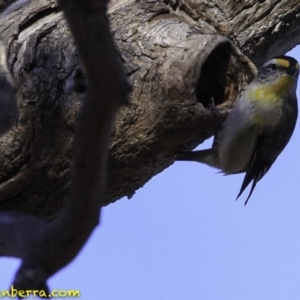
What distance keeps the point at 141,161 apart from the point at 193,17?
2.79ft

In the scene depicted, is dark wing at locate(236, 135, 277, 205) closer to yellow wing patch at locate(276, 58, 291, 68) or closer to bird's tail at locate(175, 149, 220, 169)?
bird's tail at locate(175, 149, 220, 169)

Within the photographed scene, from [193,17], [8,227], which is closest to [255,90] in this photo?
[193,17]

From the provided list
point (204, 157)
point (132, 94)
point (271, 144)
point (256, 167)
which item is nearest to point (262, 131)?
point (271, 144)

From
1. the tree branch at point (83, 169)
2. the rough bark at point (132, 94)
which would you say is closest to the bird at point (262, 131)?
the rough bark at point (132, 94)

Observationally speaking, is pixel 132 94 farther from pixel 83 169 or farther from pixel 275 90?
pixel 83 169

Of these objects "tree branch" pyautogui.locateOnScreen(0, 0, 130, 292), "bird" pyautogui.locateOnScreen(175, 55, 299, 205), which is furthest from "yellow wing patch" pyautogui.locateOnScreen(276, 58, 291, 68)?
"tree branch" pyautogui.locateOnScreen(0, 0, 130, 292)

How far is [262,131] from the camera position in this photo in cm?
379

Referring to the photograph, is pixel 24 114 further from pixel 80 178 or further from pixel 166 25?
pixel 80 178

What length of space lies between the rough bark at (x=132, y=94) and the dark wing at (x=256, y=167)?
539 mm

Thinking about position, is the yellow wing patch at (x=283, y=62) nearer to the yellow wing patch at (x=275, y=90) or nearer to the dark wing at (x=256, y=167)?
the yellow wing patch at (x=275, y=90)

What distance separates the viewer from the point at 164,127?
10.1 ft

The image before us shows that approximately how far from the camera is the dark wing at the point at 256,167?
3844mm

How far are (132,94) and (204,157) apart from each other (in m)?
0.91

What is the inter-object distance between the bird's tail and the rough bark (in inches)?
4.6
